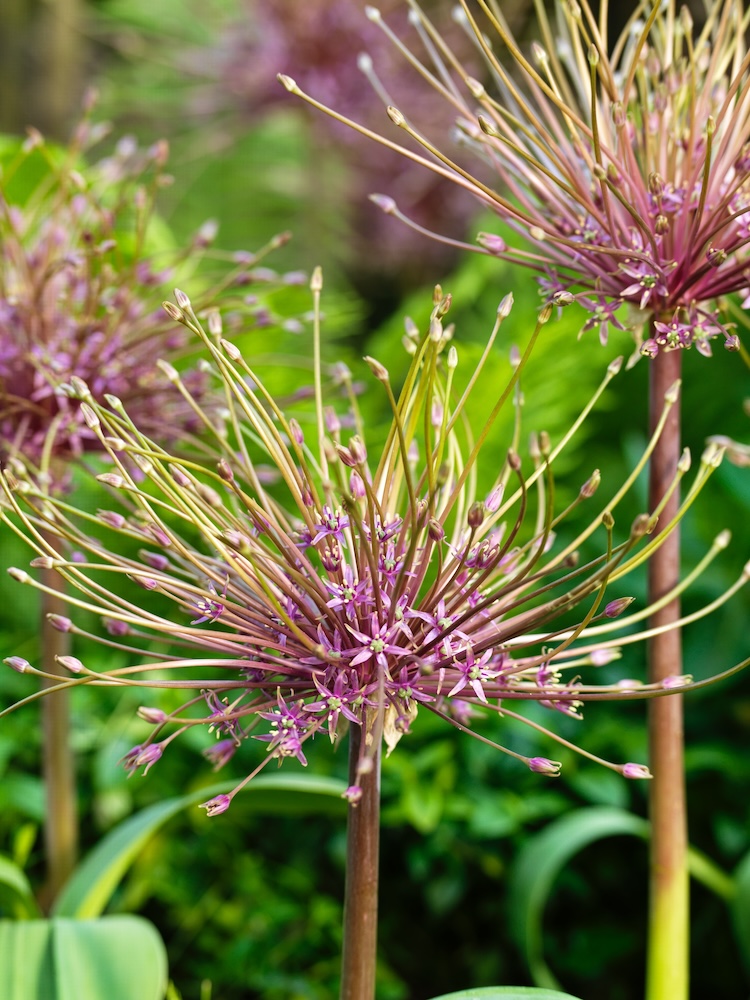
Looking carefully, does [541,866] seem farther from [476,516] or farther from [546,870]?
[476,516]

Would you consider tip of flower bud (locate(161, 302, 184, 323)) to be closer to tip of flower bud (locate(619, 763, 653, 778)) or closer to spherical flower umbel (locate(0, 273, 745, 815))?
spherical flower umbel (locate(0, 273, 745, 815))

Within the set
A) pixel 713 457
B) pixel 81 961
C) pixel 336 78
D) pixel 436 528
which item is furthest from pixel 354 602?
pixel 336 78

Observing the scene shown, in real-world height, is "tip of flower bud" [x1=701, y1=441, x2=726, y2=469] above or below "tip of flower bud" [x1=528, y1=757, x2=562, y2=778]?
above

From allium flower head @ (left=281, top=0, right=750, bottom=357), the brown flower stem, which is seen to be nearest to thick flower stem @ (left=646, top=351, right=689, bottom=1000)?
allium flower head @ (left=281, top=0, right=750, bottom=357)

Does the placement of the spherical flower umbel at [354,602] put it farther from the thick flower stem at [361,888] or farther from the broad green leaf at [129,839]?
the broad green leaf at [129,839]

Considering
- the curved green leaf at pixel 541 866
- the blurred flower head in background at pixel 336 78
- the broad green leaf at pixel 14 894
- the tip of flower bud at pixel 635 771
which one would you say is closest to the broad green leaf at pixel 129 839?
the broad green leaf at pixel 14 894

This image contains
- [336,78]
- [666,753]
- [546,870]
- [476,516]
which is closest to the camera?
[476,516]
